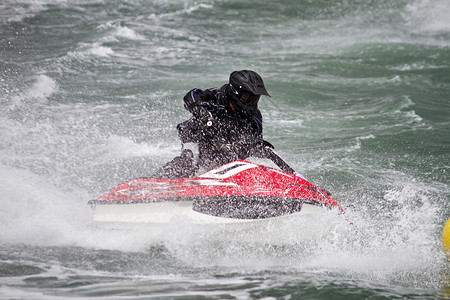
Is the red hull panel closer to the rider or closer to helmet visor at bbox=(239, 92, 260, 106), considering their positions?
the rider

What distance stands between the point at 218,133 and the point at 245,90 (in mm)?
574

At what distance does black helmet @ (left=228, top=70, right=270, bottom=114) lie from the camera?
5586 mm

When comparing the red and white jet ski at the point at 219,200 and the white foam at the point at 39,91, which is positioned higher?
the white foam at the point at 39,91

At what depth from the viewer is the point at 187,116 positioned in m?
9.90

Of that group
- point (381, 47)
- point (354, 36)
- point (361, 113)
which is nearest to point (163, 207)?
point (361, 113)

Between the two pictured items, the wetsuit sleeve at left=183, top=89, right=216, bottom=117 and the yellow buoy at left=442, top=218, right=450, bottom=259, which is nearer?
the yellow buoy at left=442, top=218, right=450, bottom=259

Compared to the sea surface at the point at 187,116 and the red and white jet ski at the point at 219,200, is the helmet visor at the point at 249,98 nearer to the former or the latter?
the red and white jet ski at the point at 219,200

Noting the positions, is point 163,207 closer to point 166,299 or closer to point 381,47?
point 166,299

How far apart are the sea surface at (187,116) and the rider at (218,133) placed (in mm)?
754

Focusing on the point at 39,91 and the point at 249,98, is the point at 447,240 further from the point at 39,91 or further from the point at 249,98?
the point at 39,91

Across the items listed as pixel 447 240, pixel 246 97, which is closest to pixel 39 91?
pixel 246 97

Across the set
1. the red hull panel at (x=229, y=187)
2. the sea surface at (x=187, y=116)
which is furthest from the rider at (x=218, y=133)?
the sea surface at (x=187, y=116)

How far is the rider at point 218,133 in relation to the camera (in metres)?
5.79

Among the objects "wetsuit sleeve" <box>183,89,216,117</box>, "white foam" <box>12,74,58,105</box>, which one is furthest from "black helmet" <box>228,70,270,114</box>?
"white foam" <box>12,74,58,105</box>
